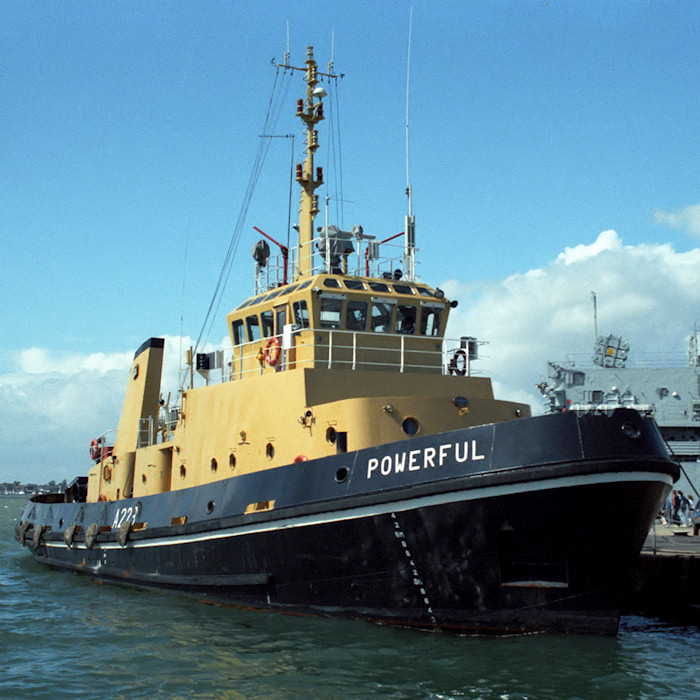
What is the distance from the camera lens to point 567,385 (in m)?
38.3

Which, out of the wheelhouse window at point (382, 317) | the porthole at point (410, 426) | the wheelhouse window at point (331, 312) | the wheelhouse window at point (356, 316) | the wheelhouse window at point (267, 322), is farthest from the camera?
the wheelhouse window at point (267, 322)

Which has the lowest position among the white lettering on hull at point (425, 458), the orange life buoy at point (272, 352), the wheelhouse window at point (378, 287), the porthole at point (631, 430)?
the white lettering on hull at point (425, 458)

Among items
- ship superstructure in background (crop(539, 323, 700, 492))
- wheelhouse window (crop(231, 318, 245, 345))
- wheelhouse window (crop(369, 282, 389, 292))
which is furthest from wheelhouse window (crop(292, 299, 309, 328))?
ship superstructure in background (crop(539, 323, 700, 492))

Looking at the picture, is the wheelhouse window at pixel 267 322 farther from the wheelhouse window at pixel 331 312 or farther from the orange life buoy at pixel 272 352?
the wheelhouse window at pixel 331 312

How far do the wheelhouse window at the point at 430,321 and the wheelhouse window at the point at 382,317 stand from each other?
0.59m

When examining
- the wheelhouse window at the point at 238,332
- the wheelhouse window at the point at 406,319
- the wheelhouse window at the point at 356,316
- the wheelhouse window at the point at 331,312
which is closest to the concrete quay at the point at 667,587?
the wheelhouse window at the point at 406,319

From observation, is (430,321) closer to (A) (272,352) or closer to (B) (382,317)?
(B) (382,317)

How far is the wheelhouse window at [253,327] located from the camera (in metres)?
13.7

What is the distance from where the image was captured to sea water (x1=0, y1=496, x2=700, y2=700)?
7930 millimetres

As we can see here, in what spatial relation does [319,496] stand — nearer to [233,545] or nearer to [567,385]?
[233,545]

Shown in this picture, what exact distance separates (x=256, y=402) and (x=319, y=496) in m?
2.48

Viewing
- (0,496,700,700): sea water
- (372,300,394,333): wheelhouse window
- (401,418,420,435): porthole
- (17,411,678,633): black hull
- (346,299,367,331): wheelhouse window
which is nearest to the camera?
(0,496,700,700): sea water

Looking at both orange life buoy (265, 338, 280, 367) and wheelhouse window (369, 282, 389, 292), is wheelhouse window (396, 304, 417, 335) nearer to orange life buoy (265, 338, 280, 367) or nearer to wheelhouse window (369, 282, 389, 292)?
wheelhouse window (369, 282, 389, 292)

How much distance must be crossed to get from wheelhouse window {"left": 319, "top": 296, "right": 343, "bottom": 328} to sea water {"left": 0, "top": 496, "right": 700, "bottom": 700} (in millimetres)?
4371
